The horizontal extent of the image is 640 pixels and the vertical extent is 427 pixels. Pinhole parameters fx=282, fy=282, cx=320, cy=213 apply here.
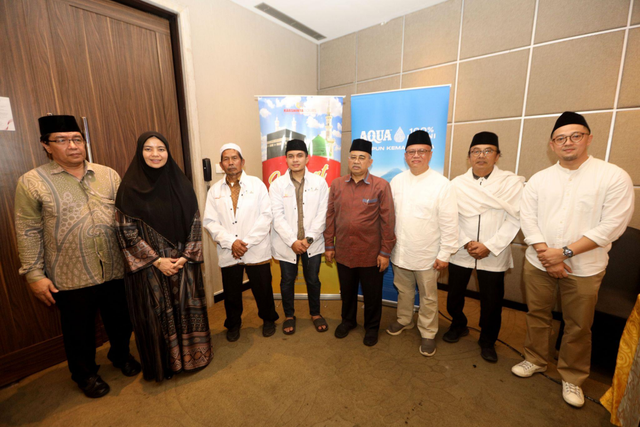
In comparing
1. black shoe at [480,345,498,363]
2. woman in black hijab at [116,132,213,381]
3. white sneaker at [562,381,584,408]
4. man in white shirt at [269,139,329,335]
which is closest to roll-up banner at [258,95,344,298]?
man in white shirt at [269,139,329,335]

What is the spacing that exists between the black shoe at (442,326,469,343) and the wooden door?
3247 mm

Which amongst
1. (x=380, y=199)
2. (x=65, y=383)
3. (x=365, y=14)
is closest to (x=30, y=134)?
(x=65, y=383)

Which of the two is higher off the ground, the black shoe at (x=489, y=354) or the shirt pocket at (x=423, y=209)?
the shirt pocket at (x=423, y=209)

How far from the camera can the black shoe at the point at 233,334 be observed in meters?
2.51

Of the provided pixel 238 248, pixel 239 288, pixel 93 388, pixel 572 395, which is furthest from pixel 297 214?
pixel 572 395

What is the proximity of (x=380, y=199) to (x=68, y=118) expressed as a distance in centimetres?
217

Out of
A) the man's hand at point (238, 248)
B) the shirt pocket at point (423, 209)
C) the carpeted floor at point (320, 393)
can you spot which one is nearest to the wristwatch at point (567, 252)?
the shirt pocket at point (423, 209)

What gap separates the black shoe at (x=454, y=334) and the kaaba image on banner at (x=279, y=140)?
7.88 feet

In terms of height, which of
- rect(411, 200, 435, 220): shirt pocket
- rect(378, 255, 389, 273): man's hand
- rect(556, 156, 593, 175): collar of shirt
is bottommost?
rect(378, 255, 389, 273): man's hand

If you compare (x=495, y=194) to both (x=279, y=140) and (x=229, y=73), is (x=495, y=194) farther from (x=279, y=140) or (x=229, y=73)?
(x=229, y=73)

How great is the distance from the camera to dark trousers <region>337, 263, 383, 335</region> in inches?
94.2

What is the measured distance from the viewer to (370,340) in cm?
243

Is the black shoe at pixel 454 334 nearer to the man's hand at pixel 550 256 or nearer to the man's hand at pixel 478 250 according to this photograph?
the man's hand at pixel 478 250

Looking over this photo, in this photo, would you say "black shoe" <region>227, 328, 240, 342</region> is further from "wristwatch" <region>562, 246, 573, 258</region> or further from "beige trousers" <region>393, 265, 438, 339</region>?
"wristwatch" <region>562, 246, 573, 258</region>
